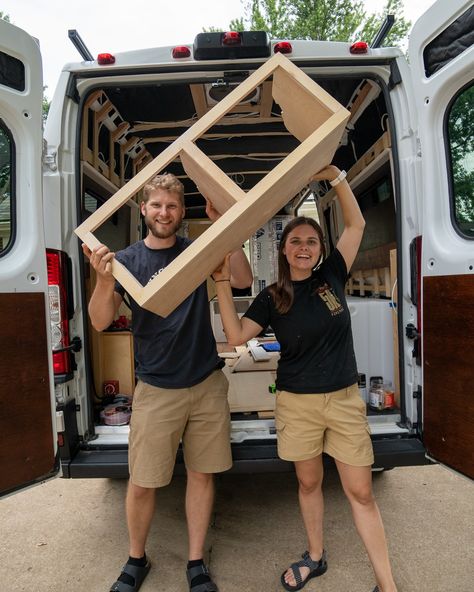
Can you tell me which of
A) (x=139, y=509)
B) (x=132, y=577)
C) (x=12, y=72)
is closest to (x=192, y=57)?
(x=12, y=72)

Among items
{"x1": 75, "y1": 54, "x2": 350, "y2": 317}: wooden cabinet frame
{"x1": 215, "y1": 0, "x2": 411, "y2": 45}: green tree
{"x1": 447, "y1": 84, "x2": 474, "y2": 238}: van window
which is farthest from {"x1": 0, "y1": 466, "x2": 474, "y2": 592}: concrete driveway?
{"x1": 215, "y1": 0, "x2": 411, "y2": 45}: green tree

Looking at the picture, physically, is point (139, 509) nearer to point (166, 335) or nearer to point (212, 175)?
point (166, 335)

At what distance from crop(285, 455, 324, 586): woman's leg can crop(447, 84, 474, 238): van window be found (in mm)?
1209

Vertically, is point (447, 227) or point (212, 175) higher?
point (212, 175)

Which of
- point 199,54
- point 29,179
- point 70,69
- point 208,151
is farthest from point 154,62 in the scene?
point 208,151

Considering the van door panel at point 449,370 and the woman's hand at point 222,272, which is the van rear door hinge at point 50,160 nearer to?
the woman's hand at point 222,272

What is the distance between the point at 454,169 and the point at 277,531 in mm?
2150

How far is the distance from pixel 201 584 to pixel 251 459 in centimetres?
60

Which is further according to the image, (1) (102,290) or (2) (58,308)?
(2) (58,308)

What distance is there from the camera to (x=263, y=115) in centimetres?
318

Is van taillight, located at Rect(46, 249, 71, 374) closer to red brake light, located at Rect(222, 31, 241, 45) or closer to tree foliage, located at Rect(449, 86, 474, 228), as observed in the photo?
red brake light, located at Rect(222, 31, 241, 45)

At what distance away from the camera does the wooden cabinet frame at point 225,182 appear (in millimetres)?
1350

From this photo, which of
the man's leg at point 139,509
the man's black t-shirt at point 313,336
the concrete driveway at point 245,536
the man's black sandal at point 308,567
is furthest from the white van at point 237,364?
the concrete driveway at point 245,536

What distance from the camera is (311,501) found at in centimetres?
196
